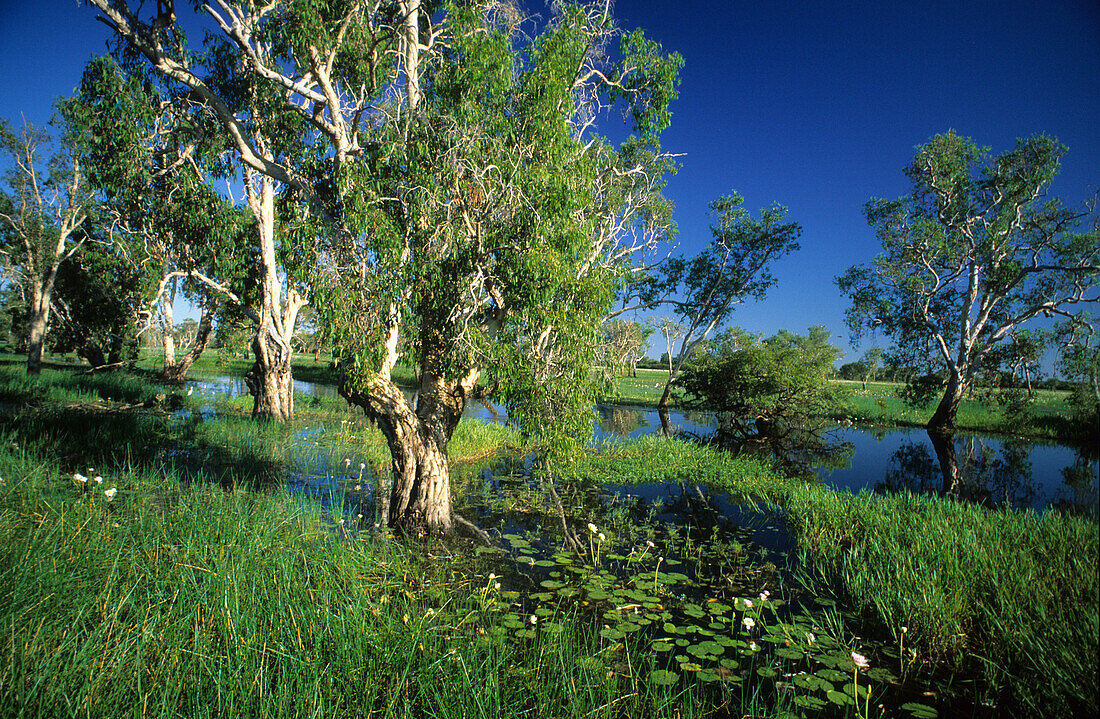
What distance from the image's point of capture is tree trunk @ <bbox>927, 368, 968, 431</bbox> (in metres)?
24.0

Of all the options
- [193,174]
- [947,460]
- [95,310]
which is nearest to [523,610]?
[193,174]

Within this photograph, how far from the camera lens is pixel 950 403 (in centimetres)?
2458

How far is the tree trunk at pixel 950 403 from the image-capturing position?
24031 mm

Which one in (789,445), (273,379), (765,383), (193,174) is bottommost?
(789,445)

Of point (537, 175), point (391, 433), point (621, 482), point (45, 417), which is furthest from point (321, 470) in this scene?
point (537, 175)

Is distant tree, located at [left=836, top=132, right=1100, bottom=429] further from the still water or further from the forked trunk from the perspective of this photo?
the forked trunk

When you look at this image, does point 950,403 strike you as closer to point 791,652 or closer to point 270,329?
point 791,652

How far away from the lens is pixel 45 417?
1063cm

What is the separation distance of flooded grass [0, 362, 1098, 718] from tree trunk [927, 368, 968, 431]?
68.8 feet

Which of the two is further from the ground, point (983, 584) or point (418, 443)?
point (418, 443)

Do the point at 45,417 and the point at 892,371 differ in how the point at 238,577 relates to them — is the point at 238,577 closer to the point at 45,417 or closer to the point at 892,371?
the point at 45,417

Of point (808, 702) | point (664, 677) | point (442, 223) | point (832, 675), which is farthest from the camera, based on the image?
point (442, 223)

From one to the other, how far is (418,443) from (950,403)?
1106 inches

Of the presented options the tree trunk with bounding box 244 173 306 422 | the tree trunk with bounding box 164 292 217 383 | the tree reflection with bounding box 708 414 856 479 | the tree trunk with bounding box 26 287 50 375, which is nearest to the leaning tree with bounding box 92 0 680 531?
the tree trunk with bounding box 244 173 306 422
